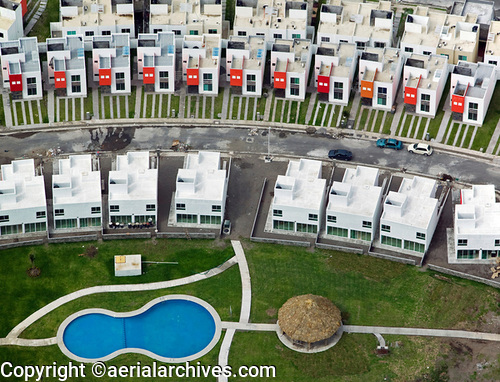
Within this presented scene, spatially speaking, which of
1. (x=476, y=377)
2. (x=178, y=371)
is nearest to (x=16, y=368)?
(x=178, y=371)

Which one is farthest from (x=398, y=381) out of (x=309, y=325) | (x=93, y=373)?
(x=93, y=373)

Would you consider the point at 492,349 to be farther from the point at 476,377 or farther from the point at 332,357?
the point at 332,357

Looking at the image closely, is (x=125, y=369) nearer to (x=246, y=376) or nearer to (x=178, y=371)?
(x=178, y=371)

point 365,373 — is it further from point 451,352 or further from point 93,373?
point 93,373

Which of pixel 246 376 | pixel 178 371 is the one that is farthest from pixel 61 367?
pixel 246 376

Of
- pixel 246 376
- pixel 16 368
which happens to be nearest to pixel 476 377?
pixel 246 376

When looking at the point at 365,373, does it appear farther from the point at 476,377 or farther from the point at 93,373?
the point at 93,373
